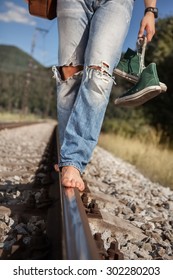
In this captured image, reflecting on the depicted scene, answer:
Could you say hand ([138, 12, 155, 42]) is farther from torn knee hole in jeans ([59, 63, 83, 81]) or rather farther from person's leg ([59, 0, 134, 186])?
torn knee hole in jeans ([59, 63, 83, 81])

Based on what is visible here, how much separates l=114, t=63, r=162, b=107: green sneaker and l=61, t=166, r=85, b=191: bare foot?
0.57 meters

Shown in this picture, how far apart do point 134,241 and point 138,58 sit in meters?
1.13

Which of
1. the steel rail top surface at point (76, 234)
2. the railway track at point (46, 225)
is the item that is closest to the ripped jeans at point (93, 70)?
the railway track at point (46, 225)

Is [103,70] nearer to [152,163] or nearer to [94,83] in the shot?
[94,83]

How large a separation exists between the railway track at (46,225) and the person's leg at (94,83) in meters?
0.23

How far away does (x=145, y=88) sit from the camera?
2.37 m

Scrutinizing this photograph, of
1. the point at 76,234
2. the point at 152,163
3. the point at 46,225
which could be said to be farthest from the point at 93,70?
the point at 152,163

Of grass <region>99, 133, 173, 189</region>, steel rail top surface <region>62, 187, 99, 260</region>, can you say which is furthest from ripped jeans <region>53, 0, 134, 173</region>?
grass <region>99, 133, 173, 189</region>

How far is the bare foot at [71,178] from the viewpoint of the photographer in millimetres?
2258

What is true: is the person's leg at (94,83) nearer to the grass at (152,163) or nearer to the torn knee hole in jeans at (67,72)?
the torn knee hole in jeans at (67,72)

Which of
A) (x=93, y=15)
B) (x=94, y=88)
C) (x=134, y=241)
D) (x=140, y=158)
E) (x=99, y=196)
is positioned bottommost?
(x=140, y=158)

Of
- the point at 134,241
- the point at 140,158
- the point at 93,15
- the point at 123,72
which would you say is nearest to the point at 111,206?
the point at 134,241
